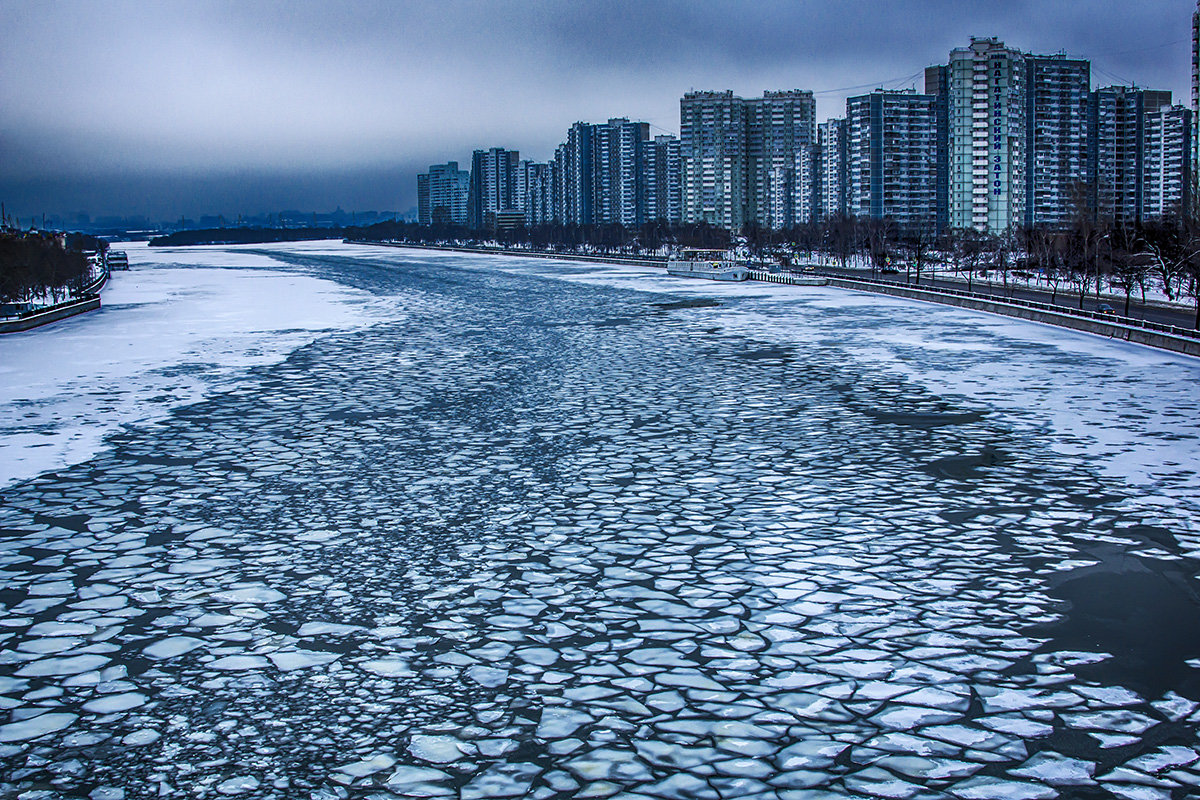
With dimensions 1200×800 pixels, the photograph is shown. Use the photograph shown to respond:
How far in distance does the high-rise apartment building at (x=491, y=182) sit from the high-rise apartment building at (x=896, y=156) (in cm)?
8100

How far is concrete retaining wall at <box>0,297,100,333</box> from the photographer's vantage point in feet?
77.8

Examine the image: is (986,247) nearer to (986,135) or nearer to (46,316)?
(986,135)

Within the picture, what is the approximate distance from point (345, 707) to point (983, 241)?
211ft

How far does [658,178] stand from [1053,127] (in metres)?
52.2

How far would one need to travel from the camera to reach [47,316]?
25906mm

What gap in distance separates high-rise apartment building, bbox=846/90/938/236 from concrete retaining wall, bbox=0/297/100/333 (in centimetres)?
6943

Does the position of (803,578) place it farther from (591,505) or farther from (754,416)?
(754,416)

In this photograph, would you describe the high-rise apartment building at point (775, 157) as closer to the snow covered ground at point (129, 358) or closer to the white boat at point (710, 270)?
the white boat at point (710, 270)

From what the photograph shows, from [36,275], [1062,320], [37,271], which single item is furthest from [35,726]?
[37,271]

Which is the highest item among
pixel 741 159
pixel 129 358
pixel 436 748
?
pixel 741 159

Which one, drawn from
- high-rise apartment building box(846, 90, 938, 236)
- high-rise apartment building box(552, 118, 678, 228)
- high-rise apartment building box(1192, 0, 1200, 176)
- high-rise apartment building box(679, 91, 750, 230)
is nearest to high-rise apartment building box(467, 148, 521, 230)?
high-rise apartment building box(552, 118, 678, 228)

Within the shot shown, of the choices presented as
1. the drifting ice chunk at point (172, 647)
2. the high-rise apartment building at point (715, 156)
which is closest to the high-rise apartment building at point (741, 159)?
the high-rise apartment building at point (715, 156)

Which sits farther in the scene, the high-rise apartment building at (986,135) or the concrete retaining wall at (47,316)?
the high-rise apartment building at (986,135)

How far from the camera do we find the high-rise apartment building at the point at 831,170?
105 metres
